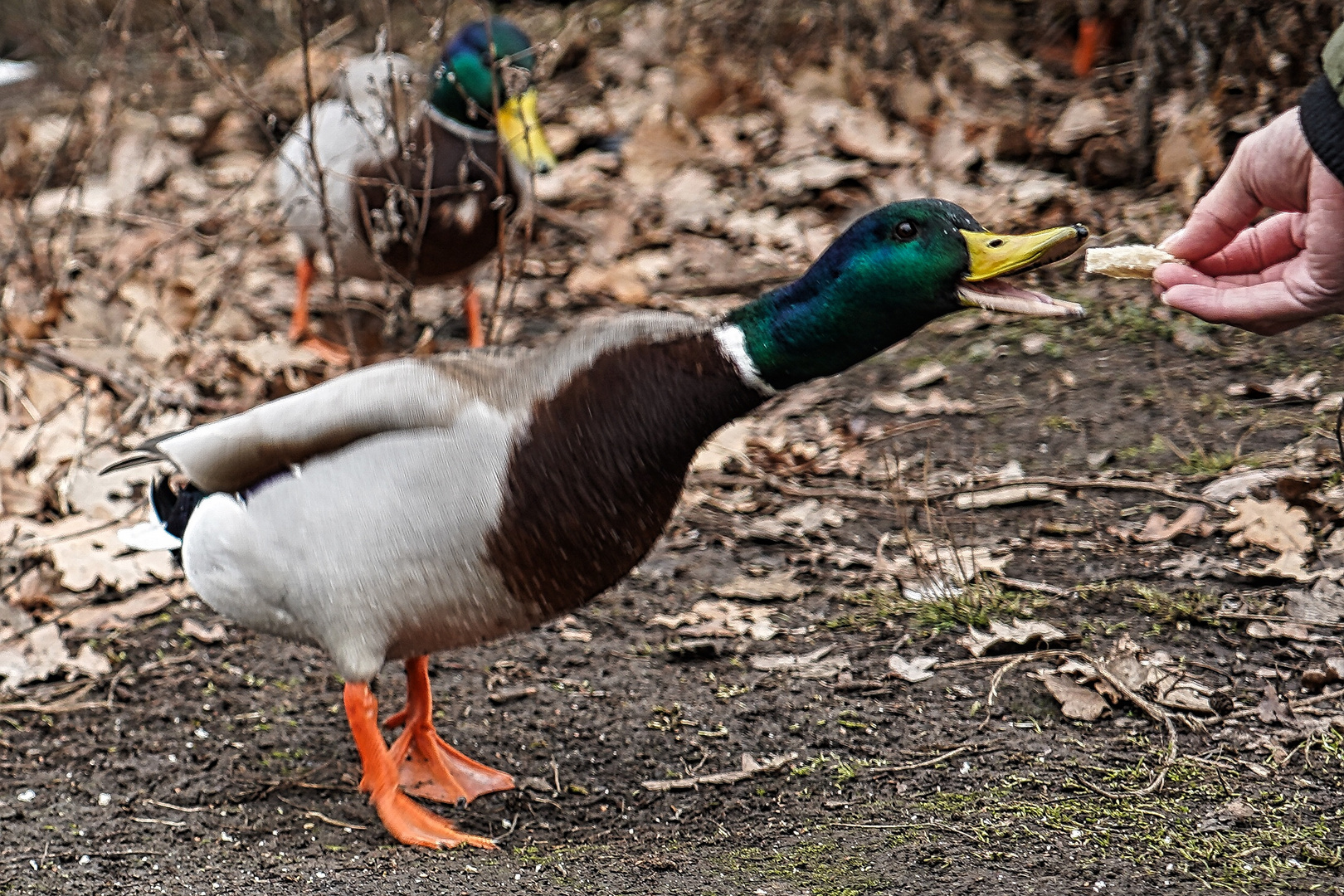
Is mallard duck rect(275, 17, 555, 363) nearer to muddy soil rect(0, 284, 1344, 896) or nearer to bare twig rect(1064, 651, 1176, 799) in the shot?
muddy soil rect(0, 284, 1344, 896)

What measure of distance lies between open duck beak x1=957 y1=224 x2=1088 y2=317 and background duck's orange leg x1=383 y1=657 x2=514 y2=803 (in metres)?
1.54

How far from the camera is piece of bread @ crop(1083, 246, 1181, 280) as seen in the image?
2.81 metres

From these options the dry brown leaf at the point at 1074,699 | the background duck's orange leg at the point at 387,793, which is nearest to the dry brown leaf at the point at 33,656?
the background duck's orange leg at the point at 387,793

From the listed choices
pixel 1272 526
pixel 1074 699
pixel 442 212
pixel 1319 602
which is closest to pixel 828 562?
pixel 1074 699

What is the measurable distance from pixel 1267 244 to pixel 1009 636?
3.56ft

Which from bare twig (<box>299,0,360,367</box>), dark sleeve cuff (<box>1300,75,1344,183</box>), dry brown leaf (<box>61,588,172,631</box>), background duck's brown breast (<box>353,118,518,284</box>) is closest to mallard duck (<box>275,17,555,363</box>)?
background duck's brown breast (<box>353,118,518,284</box>)

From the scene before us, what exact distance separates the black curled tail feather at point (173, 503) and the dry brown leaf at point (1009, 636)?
182 cm

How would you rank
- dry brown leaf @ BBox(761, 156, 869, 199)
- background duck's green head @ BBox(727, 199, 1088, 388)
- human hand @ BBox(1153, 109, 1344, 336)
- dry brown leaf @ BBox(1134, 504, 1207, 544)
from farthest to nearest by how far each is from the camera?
dry brown leaf @ BBox(761, 156, 869, 199) < dry brown leaf @ BBox(1134, 504, 1207, 544) < background duck's green head @ BBox(727, 199, 1088, 388) < human hand @ BBox(1153, 109, 1344, 336)

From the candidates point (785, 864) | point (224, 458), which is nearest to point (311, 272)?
point (224, 458)

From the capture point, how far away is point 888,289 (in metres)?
2.69

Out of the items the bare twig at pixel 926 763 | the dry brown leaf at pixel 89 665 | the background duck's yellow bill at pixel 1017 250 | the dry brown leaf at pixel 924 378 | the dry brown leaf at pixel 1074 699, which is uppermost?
the background duck's yellow bill at pixel 1017 250

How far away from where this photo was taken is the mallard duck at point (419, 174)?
522 centimetres

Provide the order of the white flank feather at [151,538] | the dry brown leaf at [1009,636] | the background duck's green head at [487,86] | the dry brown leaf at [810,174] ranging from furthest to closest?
the dry brown leaf at [810,174] < the background duck's green head at [487,86] < the white flank feather at [151,538] < the dry brown leaf at [1009,636]

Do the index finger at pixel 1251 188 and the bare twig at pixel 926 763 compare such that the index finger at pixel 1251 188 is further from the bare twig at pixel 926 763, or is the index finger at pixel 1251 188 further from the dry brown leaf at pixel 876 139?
the dry brown leaf at pixel 876 139
